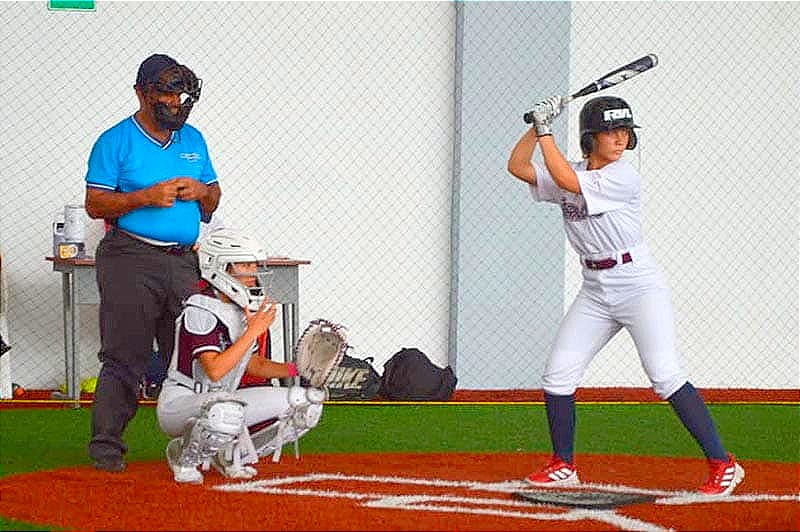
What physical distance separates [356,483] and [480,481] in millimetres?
529

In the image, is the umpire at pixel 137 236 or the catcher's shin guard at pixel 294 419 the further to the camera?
the umpire at pixel 137 236

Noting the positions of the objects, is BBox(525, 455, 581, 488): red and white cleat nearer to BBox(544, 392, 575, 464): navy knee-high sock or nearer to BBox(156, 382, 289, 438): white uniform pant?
BBox(544, 392, 575, 464): navy knee-high sock

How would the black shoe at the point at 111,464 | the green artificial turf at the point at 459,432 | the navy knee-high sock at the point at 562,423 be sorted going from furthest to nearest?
1. the green artificial turf at the point at 459,432
2. the black shoe at the point at 111,464
3. the navy knee-high sock at the point at 562,423

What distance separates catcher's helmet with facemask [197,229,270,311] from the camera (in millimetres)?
5766

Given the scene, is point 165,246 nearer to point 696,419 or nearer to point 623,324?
point 623,324

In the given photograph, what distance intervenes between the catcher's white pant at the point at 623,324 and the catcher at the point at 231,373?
38.8 inches

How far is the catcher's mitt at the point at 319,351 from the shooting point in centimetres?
604

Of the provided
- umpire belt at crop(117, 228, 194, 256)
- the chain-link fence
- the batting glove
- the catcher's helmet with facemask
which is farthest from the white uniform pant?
the chain-link fence

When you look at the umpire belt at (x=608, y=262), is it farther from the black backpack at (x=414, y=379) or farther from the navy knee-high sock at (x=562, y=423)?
the black backpack at (x=414, y=379)

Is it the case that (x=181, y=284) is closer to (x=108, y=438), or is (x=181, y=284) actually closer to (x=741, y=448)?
(x=108, y=438)

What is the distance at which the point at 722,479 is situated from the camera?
5.43 m

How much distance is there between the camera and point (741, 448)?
7.27 meters

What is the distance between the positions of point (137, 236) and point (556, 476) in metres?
2.09

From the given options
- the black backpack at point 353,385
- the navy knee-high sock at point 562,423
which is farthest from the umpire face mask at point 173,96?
the black backpack at point 353,385
